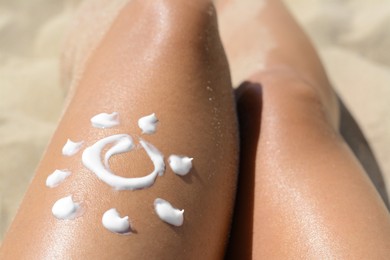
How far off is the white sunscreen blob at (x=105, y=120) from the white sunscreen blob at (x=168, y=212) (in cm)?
11

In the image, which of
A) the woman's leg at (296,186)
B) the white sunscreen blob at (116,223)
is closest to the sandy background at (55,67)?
the woman's leg at (296,186)

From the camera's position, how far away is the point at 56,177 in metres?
0.71

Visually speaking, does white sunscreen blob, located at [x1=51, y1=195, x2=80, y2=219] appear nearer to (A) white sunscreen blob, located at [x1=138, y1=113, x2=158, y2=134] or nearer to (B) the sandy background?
(A) white sunscreen blob, located at [x1=138, y1=113, x2=158, y2=134]

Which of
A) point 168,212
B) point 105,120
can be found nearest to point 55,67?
point 105,120

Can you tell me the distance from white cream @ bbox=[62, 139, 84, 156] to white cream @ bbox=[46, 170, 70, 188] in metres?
0.03

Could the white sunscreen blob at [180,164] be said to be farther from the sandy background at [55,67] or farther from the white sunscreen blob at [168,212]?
the sandy background at [55,67]

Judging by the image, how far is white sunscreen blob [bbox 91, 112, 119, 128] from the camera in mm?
746

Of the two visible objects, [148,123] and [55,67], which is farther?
[55,67]

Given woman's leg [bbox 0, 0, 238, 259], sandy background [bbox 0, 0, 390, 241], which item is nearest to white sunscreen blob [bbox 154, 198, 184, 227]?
woman's leg [bbox 0, 0, 238, 259]

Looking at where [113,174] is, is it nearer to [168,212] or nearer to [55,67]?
[168,212]

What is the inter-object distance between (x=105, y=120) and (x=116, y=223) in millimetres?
140

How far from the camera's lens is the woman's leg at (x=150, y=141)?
660 millimetres

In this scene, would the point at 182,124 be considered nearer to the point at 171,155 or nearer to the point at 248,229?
the point at 171,155

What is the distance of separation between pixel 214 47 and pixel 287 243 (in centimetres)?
27
